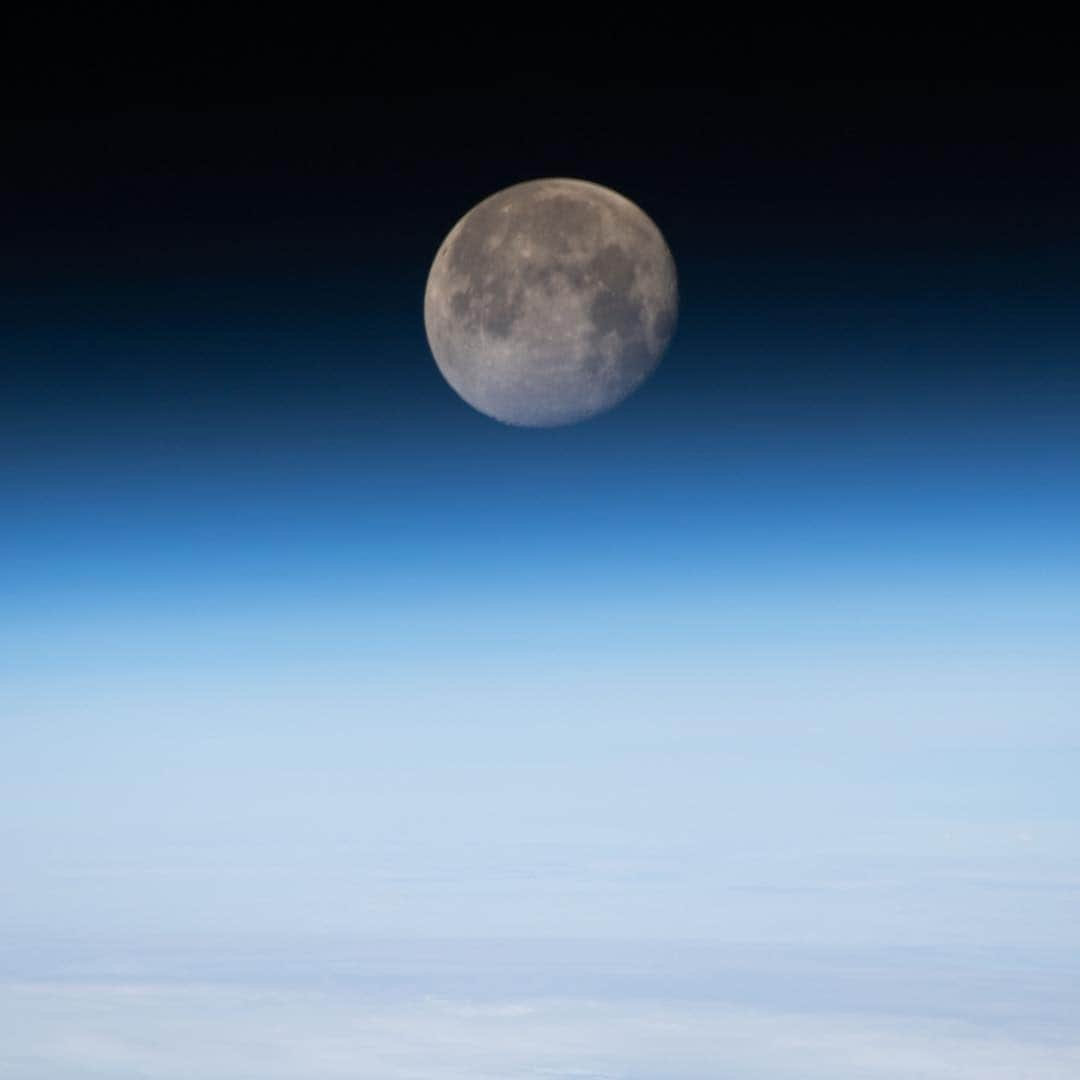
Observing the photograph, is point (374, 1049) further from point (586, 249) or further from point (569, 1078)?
point (586, 249)

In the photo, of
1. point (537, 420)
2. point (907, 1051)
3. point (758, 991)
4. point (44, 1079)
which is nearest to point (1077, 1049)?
point (907, 1051)

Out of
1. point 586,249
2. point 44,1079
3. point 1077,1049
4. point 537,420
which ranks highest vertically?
point 1077,1049

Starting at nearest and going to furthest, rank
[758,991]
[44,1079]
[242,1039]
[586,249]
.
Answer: [586,249], [44,1079], [242,1039], [758,991]

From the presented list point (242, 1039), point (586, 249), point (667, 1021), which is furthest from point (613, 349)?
point (667, 1021)

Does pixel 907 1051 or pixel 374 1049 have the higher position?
pixel 907 1051

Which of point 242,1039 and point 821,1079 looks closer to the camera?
point 821,1079

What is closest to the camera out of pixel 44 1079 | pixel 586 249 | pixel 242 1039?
pixel 586 249

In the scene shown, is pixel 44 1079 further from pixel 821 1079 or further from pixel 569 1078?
pixel 821 1079
